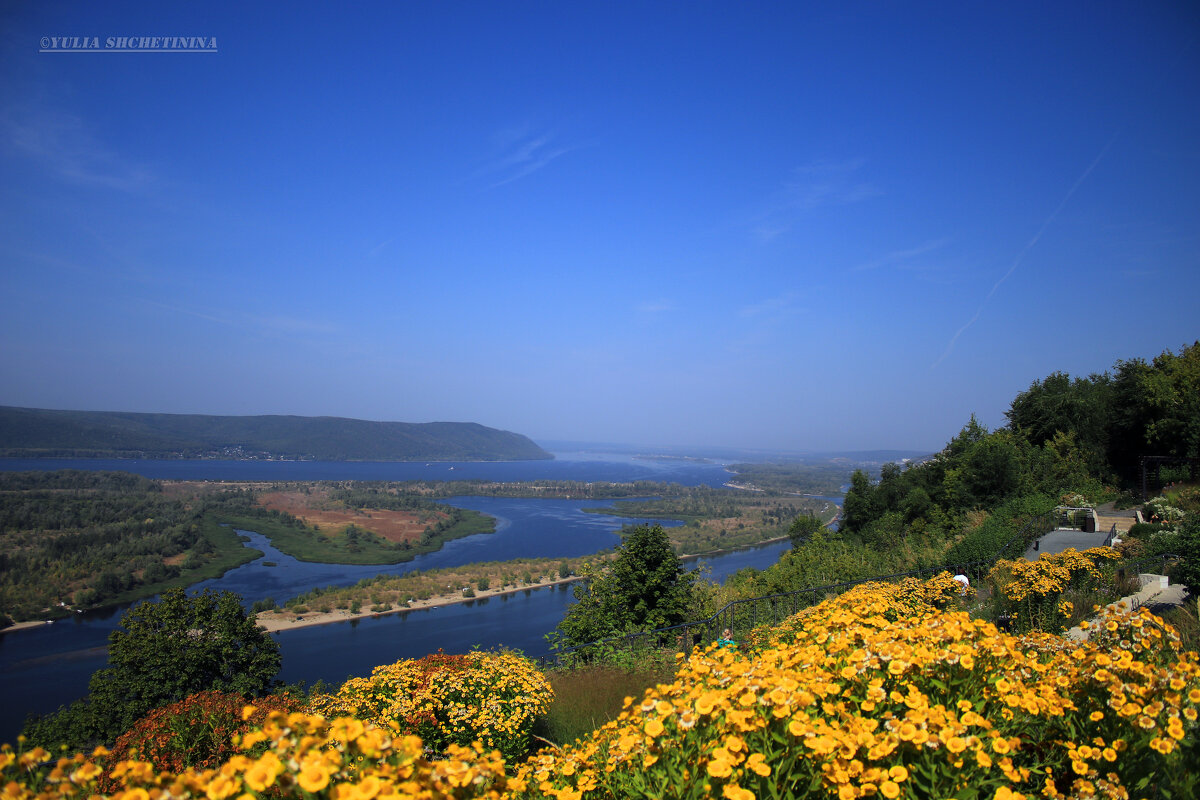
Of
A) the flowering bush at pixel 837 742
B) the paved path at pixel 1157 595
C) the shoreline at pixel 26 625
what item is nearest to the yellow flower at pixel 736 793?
the flowering bush at pixel 837 742

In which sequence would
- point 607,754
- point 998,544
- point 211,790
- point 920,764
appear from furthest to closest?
point 998,544, point 607,754, point 920,764, point 211,790

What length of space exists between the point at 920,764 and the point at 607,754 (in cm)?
124

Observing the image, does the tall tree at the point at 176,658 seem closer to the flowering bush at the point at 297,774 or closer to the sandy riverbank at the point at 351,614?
the flowering bush at the point at 297,774

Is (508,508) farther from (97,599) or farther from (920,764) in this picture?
(920,764)

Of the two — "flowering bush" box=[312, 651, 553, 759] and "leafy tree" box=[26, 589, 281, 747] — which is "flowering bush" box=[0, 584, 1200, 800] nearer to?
"flowering bush" box=[312, 651, 553, 759]

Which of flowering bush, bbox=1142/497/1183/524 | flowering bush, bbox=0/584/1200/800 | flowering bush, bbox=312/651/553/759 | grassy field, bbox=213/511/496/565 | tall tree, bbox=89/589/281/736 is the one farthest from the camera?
grassy field, bbox=213/511/496/565

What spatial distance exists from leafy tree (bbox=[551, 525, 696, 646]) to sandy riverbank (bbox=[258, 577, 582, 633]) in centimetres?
3488

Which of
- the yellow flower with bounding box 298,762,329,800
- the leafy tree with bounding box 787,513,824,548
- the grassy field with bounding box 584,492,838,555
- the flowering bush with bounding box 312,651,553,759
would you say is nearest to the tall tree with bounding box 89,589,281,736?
the flowering bush with bounding box 312,651,553,759

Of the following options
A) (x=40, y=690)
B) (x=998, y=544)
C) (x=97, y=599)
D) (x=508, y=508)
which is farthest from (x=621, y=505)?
(x=998, y=544)

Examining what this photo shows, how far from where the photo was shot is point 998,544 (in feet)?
43.9

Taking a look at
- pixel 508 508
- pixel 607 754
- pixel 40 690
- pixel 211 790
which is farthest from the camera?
pixel 508 508

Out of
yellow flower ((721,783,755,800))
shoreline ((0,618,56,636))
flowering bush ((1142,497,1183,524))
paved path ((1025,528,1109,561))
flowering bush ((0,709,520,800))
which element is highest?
flowering bush ((0,709,520,800))

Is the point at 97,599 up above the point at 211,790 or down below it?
below

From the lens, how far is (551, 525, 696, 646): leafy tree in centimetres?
1748
